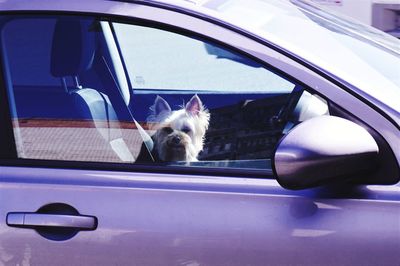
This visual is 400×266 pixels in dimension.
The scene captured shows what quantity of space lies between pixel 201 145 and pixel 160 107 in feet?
0.84

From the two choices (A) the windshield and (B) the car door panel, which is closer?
(B) the car door panel

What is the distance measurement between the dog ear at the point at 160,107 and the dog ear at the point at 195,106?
0.08 meters

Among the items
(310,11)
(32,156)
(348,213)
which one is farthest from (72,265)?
(310,11)

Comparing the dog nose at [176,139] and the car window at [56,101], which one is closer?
the car window at [56,101]

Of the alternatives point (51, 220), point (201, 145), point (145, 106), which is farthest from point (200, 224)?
point (145, 106)

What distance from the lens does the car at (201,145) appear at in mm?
2047

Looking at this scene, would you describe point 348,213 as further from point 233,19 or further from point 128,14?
point 128,14

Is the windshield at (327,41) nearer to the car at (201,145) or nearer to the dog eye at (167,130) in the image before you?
the car at (201,145)

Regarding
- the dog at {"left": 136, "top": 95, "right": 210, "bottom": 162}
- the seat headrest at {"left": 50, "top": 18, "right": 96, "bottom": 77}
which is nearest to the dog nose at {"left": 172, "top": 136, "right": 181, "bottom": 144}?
the dog at {"left": 136, "top": 95, "right": 210, "bottom": 162}

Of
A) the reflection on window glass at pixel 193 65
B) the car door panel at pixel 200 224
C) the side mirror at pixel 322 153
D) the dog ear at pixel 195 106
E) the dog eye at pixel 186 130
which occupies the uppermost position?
the reflection on window glass at pixel 193 65

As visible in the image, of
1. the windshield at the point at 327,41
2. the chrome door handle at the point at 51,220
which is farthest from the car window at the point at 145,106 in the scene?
the chrome door handle at the point at 51,220

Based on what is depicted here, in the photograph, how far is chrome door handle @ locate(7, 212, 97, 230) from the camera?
2117mm

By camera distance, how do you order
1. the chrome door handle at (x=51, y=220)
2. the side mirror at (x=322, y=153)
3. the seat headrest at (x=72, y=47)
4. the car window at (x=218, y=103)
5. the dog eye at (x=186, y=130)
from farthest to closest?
the dog eye at (x=186, y=130)
the seat headrest at (x=72, y=47)
the car window at (x=218, y=103)
the chrome door handle at (x=51, y=220)
the side mirror at (x=322, y=153)

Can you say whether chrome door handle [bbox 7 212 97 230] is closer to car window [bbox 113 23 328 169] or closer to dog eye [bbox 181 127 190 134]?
car window [bbox 113 23 328 169]
